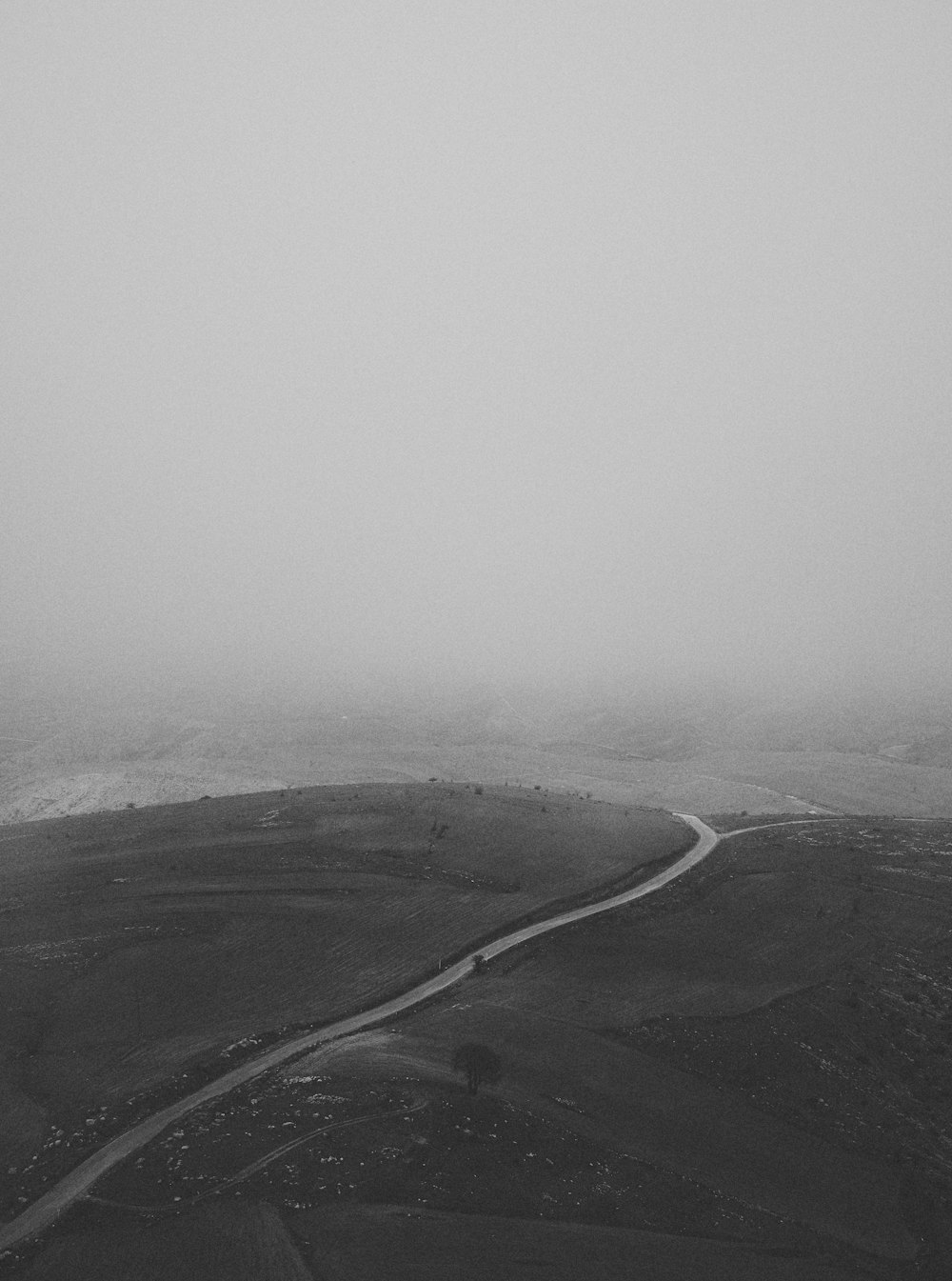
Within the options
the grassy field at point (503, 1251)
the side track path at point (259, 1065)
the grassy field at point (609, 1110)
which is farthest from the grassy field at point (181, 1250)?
the side track path at point (259, 1065)

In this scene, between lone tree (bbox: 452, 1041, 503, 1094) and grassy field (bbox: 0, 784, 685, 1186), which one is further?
grassy field (bbox: 0, 784, 685, 1186)

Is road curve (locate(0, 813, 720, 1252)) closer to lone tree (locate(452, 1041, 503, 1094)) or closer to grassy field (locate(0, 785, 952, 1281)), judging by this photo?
grassy field (locate(0, 785, 952, 1281))

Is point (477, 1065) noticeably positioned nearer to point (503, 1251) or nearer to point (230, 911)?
point (503, 1251)

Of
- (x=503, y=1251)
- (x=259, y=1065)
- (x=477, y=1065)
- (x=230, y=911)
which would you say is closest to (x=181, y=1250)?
(x=259, y=1065)

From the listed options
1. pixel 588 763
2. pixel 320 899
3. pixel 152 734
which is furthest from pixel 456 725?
pixel 320 899

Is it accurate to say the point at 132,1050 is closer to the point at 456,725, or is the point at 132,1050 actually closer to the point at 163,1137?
the point at 163,1137

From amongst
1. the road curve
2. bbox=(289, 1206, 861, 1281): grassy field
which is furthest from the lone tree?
the road curve
